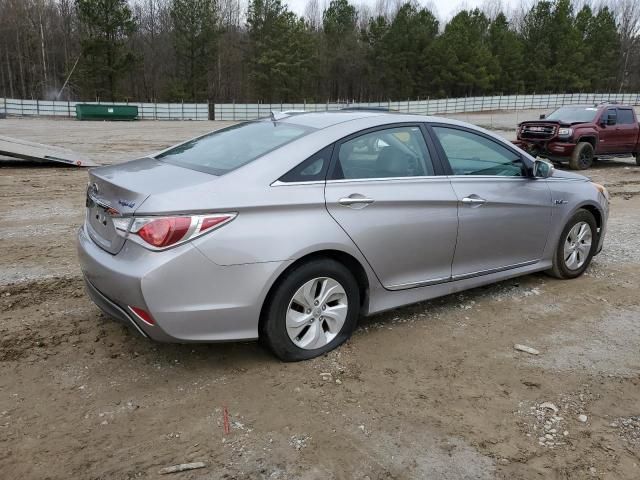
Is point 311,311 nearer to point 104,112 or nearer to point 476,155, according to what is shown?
point 476,155

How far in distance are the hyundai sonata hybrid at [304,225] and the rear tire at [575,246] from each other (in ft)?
1.61

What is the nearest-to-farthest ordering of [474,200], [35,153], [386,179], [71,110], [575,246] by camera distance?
[386,179] → [474,200] → [575,246] → [35,153] → [71,110]

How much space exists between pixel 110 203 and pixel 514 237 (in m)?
3.16

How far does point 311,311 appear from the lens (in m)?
3.58

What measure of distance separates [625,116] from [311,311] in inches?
576

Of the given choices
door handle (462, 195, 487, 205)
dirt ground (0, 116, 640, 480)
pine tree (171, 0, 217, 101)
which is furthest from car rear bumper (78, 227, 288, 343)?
pine tree (171, 0, 217, 101)

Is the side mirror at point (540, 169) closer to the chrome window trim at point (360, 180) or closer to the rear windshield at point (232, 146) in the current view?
the chrome window trim at point (360, 180)

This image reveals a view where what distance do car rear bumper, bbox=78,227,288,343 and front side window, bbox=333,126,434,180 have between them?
912mm

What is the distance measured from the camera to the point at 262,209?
331 centimetres

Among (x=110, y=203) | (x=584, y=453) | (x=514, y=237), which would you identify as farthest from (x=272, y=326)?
(x=514, y=237)

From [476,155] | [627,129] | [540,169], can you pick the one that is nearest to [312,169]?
[476,155]

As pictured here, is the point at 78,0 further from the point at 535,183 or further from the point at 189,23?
the point at 535,183

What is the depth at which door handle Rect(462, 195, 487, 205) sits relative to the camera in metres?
4.27

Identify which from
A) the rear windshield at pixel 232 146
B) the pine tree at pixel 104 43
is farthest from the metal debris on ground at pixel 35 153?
the pine tree at pixel 104 43
